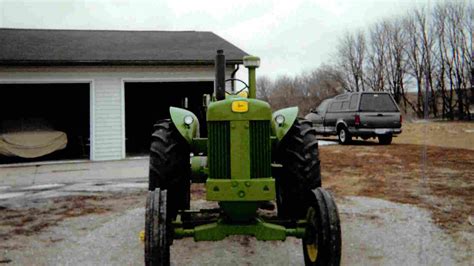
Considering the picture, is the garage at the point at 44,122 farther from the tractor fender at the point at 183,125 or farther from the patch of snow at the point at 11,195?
the tractor fender at the point at 183,125

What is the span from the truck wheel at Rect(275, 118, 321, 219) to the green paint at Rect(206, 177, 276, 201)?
3.20 feet

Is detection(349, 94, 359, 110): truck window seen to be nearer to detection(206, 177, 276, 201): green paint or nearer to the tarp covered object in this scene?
the tarp covered object

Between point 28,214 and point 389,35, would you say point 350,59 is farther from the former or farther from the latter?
point 28,214

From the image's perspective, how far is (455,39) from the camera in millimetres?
35906

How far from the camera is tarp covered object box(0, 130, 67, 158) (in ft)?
48.8

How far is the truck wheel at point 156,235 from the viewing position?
12.3 ft

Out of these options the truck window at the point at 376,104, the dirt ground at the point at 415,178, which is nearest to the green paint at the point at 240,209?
the dirt ground at the point at 415,178

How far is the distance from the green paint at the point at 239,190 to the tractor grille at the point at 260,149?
15cm

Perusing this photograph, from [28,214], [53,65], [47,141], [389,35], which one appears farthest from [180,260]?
[389,35]

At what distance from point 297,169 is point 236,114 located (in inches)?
45.6

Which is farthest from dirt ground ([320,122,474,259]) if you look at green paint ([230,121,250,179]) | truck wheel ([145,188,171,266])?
truck wheel ([145,188,171,266])

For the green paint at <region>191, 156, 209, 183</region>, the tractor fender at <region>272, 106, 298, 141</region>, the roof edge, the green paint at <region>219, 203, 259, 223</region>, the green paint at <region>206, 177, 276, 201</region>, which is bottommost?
the green paint at <region>219, 203, 259, 223</region>

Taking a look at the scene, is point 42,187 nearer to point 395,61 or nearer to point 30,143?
point 30,143

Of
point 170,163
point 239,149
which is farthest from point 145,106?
point 239,149
